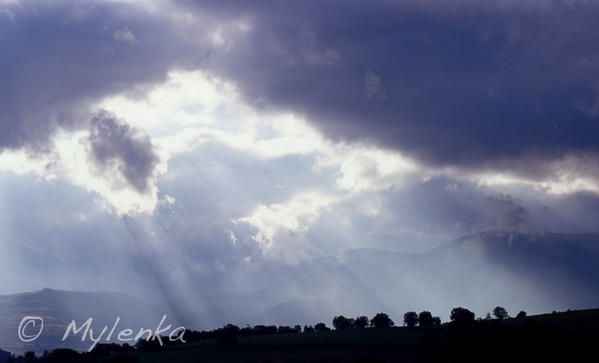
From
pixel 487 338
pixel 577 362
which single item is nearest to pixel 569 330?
pixel 487 338

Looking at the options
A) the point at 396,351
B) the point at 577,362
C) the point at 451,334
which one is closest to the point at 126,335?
the point at 396,351

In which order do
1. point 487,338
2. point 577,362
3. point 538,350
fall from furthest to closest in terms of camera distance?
point 487,338
point 538,350
point 577,362

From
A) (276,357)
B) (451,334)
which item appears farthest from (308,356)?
Result: (451,334)

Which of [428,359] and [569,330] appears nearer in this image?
[428,359]

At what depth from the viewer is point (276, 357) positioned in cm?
19950

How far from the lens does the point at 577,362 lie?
516 feet

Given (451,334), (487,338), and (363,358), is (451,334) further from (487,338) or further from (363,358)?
(363,358)

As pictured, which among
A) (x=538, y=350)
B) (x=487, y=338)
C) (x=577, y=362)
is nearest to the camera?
(x=577, y=362)

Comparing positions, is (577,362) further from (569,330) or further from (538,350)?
(569,330)

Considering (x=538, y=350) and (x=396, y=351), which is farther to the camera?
(x=396, y=351)

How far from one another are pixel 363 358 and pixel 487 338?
1353 inches

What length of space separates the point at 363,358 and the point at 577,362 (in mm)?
47430

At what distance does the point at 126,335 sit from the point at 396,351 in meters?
68.7

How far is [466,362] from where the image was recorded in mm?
166625
